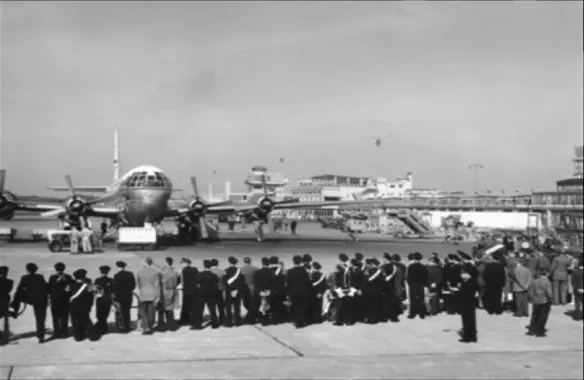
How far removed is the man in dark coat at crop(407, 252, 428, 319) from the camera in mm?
14203

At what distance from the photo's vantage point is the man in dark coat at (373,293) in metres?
13.8

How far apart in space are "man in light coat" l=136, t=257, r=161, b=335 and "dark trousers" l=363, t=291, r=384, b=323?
5066mm

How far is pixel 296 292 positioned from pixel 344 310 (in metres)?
1.40

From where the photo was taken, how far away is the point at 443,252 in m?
30.8

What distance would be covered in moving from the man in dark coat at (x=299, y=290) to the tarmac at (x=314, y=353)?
0.37 meters

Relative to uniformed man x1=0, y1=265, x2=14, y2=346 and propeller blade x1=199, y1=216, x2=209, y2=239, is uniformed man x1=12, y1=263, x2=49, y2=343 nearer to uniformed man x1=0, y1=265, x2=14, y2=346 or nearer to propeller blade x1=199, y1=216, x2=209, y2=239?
uniformed man x1=0, y1=265, x2=14, y2=346

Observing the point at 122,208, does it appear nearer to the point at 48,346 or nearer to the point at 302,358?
the point at 48,346

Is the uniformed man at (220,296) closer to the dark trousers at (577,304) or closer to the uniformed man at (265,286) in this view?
the uniformed man at (265,286)

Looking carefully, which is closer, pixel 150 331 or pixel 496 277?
pixel 150 331

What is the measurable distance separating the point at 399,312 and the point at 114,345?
7.45m

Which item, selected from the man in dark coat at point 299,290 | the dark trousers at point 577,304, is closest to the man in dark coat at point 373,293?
the man in dark coat at point 299,290

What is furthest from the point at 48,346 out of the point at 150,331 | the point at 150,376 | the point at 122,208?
the point at 122,208

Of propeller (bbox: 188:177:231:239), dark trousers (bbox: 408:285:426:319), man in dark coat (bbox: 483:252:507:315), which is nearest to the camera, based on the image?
dark trousers (bbox: 408:285:426:319)

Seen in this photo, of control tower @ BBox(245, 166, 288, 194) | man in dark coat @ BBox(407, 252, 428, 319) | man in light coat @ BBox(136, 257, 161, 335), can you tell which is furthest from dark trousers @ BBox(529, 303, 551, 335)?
control tower @ BBox(245, 166, 288, 194)
